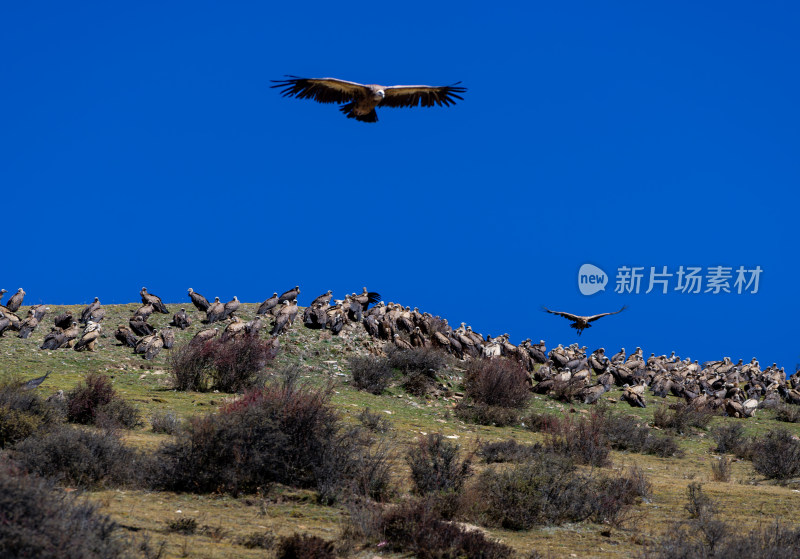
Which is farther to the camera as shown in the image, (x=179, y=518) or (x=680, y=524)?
(x=680, y=524)

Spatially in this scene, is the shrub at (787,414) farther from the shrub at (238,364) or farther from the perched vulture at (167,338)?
the perched vulture at (167,338)

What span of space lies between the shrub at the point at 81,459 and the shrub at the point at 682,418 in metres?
19.2

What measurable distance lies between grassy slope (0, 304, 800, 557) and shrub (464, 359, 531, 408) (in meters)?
1.14

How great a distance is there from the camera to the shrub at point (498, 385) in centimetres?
2603

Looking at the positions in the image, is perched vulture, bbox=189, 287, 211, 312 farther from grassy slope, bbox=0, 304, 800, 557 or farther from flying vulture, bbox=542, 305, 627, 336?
flying vulture, bbox=542, 305, 627, 336

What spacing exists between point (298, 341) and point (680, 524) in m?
19.6

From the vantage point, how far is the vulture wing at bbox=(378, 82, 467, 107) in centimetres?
1828

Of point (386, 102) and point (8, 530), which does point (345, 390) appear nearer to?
point (386, 102)

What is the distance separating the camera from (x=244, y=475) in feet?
39.7

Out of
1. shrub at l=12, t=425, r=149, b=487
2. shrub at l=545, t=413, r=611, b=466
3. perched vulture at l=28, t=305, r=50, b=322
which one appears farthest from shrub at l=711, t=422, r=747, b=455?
perched vulture at l=28, t=305, r=50, b=322

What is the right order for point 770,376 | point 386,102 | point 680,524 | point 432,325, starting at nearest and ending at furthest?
point 680,524 → point 386,102 → point 432,325 → point 770,376

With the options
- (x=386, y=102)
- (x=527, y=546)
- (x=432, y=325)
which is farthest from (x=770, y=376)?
(x=527, y=546)

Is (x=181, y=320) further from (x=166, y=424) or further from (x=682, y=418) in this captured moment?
(x=682, y=418)

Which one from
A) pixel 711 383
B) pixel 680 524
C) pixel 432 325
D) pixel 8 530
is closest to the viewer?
pixel 8 530
